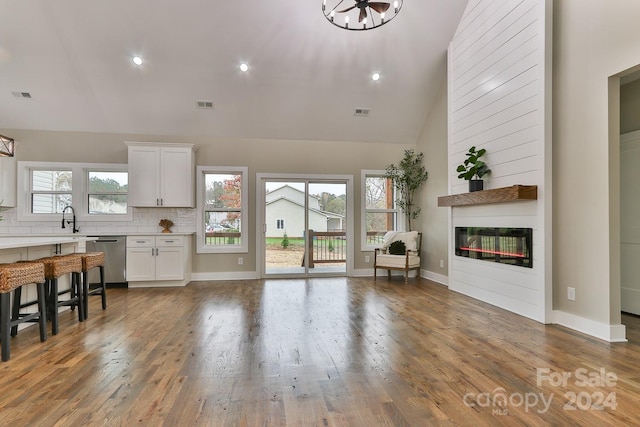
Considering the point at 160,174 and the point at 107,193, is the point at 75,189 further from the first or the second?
the point at 160,174

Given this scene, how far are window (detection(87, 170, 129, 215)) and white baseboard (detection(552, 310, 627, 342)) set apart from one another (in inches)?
264

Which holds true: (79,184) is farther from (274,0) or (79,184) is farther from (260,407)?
(260,407)

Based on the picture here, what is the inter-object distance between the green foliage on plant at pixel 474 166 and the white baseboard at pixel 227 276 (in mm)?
4032

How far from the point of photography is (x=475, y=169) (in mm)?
4477

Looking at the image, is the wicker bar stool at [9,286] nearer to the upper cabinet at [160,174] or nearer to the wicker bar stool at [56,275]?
the wicker bar stool at [56,275]

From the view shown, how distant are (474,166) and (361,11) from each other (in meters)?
2.39

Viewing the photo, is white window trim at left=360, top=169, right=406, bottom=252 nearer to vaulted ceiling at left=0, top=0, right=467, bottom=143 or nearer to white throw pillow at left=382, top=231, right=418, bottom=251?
white throw pillow at left=382, top=231, right=418, bottom=251

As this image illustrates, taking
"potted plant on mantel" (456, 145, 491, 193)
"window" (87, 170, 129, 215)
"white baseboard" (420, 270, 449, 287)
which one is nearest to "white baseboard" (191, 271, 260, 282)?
"window" (87, 170, 129, 215)

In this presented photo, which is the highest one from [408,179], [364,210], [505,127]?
[505,127]

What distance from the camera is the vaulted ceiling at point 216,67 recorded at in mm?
4617

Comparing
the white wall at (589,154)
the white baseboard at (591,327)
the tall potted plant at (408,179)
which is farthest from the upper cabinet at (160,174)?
the white baseboard at (591,327)

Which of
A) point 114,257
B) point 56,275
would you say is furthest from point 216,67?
point 56,275

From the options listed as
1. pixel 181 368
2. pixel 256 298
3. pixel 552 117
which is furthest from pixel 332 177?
pixel 181 368

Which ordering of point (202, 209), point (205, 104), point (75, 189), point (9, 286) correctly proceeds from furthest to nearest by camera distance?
1. point (202, 209)
2. point (75, 189)
3. point (205, 104)
4. point (9, 286)
